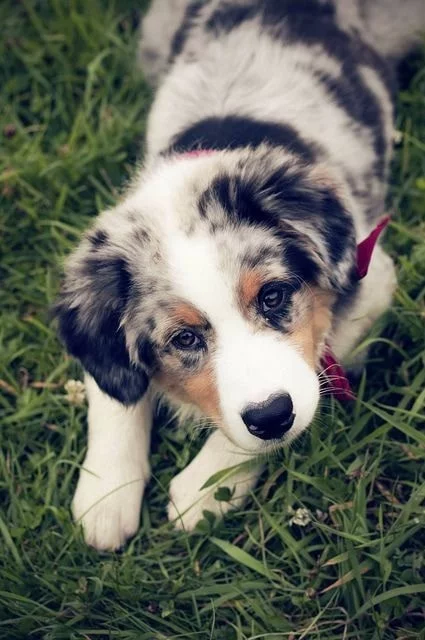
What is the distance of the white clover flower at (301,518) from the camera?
3045 millimetres

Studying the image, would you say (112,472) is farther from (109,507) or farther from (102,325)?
(102,325)

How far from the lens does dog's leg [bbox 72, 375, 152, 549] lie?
3.16 metres

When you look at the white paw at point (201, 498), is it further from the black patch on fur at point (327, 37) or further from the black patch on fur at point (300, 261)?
the black patch on fur at point (327, 37)

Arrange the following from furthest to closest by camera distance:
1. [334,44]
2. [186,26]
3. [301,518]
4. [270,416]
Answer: [186,26]
[334,44]
[301,518]
[270,416]

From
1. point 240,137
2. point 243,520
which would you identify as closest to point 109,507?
point 243,520

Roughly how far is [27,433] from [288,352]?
1.39 metres

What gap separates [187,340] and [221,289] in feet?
0.83

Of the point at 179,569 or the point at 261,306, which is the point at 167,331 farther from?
the point at 179,569

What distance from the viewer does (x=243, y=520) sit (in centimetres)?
318

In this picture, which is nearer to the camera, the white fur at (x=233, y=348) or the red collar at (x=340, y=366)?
the white fur at (x=233, y=348)

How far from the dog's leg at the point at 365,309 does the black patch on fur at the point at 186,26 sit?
1431 mm

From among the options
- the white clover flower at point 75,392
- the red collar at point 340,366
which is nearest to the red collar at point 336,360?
the red collar at point 340,366

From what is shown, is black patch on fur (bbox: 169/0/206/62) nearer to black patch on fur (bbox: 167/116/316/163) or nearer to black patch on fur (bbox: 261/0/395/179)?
black patch on fur (bbox: 261/0/395/179)

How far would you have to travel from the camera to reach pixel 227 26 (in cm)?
375
